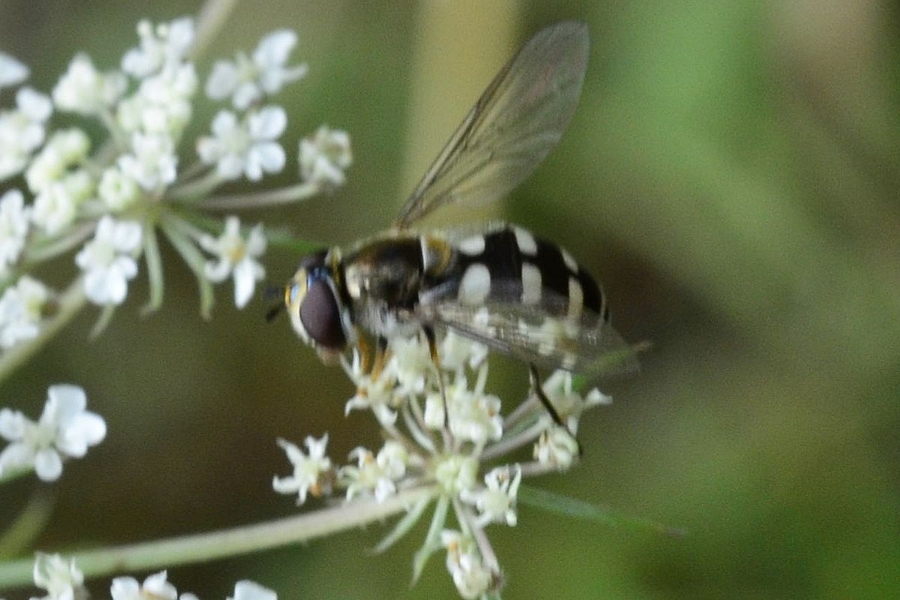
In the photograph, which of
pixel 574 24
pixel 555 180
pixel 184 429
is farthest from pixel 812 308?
pixel 184 429

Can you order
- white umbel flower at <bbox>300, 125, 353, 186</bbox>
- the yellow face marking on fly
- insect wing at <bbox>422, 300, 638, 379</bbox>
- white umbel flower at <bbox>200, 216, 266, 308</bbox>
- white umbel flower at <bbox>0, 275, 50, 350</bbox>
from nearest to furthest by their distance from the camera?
insect wing at <bbox>422, 300, 638, 379</bbox>, the yellow face marking on fly, white umbel flower at <bbox>0, 275, 50, 350</bbox>, white umbel flower at <bbox>200, 216, 266, 308</bbox>, white umbel flower at <bbox>300, 125, 353, 186</bbox>

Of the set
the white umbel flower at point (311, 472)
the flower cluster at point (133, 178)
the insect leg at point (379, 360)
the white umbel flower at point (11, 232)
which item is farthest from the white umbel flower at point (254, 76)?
the white umbel flower at point (311, 472)

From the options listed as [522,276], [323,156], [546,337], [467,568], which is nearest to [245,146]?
[323,156]

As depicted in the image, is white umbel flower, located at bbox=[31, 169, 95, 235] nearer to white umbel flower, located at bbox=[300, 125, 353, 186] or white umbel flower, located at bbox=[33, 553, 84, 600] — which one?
white umbel flower, located at bbox=[300, 125, 353, 186]

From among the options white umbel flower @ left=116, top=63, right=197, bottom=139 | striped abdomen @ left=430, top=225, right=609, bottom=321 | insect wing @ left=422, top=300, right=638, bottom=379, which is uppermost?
white umbel flower @ left=116, top=63, right=197, bottom=139

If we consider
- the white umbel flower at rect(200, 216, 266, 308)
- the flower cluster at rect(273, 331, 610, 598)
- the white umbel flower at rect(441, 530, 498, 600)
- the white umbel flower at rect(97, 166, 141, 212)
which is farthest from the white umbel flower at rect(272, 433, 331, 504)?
the white umbel flower at rect(97, 166, 141, 212)

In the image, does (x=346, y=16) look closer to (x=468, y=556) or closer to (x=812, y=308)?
(x=812, y=308)

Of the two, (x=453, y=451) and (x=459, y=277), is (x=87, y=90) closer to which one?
(x=459, y=277)

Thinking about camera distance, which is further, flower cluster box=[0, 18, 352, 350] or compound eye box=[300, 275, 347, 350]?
flower cluster box=[0, 18, 352, 350]
